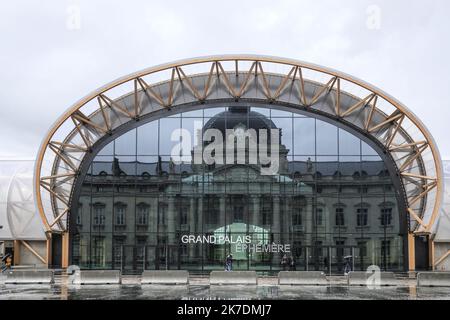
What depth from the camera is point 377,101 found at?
41.9m

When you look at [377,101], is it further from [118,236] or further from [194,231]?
[118,236]

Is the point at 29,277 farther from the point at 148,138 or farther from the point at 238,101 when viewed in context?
the point at 238,101

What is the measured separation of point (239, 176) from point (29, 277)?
14.8 m

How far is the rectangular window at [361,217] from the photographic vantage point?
41.4 meters

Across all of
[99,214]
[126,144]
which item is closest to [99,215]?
[99,214]

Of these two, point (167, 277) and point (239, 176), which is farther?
point (239, 176)

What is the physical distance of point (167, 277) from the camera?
106 ft

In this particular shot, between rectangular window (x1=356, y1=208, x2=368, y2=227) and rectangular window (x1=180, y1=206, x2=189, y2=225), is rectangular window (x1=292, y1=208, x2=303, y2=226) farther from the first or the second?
rectangular window (x1=180, y1=206, x2=189, y2=225)

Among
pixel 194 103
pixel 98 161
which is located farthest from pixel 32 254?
pixel 194 103

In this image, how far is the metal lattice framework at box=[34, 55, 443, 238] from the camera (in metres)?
41.0

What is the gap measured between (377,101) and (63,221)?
21593mm

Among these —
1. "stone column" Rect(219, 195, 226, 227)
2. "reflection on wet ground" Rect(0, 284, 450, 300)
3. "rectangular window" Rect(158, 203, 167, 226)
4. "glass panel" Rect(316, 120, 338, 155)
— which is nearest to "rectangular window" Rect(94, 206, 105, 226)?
"rectangular window" Rect(158, 203, 167, 226)

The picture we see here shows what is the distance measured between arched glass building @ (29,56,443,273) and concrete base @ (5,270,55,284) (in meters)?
8.41

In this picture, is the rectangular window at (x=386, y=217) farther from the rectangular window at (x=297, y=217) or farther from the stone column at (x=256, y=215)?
the stone column at (x=256, y=215)
